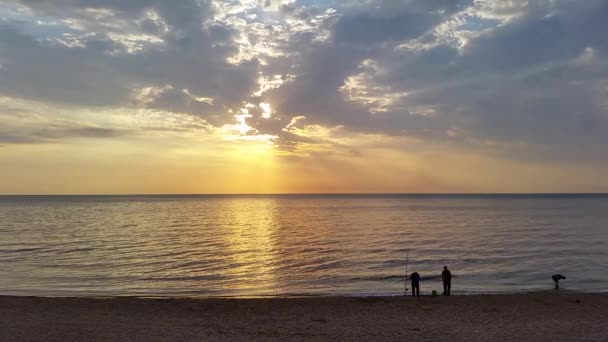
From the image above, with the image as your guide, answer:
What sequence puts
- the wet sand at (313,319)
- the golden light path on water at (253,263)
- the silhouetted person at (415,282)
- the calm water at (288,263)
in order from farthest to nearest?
the golden light path on water at (253,263) → the calm water at (288,263) → the silhouetted person at (415,282) → the wet sand at (313,319)

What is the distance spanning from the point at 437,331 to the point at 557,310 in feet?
23.7

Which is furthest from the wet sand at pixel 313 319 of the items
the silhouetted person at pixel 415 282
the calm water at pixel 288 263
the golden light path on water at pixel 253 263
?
the golden light path on water at pixel 253 263

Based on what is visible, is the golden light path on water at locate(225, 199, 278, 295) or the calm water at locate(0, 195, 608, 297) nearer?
the calm water at locate(0, 195, 608, 297)

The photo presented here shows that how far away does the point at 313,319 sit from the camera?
63.1 feet

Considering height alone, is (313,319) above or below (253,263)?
→ above

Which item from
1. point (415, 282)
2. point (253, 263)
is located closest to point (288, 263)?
point (253, 263)

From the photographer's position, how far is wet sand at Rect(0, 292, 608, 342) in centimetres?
1652

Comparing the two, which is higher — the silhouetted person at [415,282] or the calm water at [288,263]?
the silhouetted person at [415,282]

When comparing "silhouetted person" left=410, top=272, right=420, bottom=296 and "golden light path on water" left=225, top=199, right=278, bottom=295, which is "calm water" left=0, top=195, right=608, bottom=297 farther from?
"silhouetted person" left=410, top=272, right=420, bottom=296

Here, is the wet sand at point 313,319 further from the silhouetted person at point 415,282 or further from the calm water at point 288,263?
the calm water at point 288,263

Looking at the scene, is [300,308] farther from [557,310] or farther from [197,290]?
[557,310]

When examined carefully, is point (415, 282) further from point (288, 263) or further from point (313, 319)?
point (288, 263)

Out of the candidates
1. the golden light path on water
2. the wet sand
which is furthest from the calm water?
the wet sand

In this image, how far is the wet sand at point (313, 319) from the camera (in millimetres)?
16516
